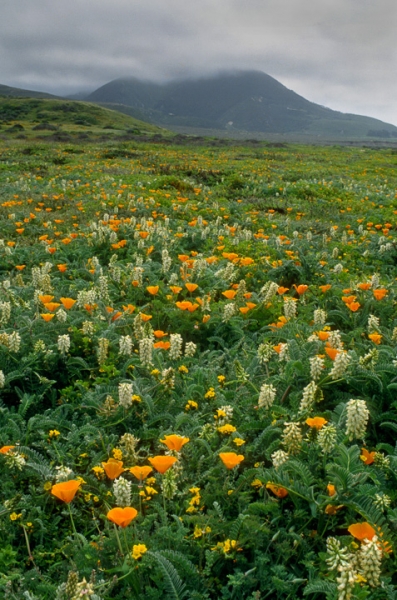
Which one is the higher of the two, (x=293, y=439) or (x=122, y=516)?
(x=293, y=439)

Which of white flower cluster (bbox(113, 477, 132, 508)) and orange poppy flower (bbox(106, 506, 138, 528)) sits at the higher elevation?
orange poppy flower (bbox(106, 506, 138, 528))

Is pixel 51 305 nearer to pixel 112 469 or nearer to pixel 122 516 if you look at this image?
pixel 112 469

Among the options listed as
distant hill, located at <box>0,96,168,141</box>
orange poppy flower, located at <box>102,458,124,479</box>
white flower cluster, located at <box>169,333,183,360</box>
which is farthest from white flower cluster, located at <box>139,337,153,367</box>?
distant hill, located at <box>0,96,168,141</box>

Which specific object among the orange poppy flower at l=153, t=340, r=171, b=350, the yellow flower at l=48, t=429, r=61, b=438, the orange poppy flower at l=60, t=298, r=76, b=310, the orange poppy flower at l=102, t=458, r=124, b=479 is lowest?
the yellow flower at l=48, t=429, r=61, b=438

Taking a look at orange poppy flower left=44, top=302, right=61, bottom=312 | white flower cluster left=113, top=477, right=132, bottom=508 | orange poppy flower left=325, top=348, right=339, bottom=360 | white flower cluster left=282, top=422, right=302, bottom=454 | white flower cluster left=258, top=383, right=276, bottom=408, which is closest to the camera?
white flower cluster left=113, top=477, right=132, bottom=508

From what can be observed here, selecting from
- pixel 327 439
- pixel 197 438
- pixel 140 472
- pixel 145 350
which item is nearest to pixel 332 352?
pixel 327 439

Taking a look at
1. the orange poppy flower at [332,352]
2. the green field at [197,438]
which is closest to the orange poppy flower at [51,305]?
the green field at [197,438]

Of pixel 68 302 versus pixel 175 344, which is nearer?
pixel 175 344

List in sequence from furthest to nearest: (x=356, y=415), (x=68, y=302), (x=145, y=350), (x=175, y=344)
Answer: (x=68, y=302), (x=175, y=344), (x=145, y=350), (x=356, y=415)

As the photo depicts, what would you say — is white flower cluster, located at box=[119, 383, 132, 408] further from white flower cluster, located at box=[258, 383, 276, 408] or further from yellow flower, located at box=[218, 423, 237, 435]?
white flower cluster, located at box=[258, 383, 276, 408]

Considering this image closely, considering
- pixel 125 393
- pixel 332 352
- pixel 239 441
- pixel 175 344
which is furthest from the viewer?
pixel 175 344

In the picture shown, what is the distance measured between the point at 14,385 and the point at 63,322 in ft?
2.79

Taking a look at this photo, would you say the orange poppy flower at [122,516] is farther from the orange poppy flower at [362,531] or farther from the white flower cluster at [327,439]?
the white flower cluster at [327,439]

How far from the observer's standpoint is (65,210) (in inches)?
453
